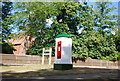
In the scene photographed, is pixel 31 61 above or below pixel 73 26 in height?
below

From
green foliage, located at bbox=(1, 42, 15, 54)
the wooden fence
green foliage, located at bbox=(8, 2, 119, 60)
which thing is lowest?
the wooden fence

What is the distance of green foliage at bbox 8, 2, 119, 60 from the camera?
17.2 metres

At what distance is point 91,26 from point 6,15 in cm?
1118

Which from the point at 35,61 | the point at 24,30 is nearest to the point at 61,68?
the point at 35,61

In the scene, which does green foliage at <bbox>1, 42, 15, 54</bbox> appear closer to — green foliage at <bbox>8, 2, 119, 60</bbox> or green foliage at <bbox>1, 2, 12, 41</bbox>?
green foliage at <bbox>1, 2, 12, 41</bbox>

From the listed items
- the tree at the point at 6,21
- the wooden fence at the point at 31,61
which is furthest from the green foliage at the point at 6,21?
the wooden fence at the point at 31,61

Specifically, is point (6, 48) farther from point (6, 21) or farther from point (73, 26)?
point (73, 26)

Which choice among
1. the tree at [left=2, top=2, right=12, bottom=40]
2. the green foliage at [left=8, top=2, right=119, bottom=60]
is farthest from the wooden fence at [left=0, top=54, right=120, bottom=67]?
the tree at [left=2, top=2, right=12, bottom=40]

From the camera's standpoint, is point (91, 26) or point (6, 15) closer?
point (6, 15)

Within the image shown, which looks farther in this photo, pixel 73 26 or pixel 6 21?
pixel 73 26

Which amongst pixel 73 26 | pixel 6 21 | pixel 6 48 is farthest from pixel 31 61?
pixel 73 26

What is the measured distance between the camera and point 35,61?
17672 millimetres

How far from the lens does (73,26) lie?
66.7ft

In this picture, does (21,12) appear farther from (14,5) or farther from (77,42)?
(77,42)
